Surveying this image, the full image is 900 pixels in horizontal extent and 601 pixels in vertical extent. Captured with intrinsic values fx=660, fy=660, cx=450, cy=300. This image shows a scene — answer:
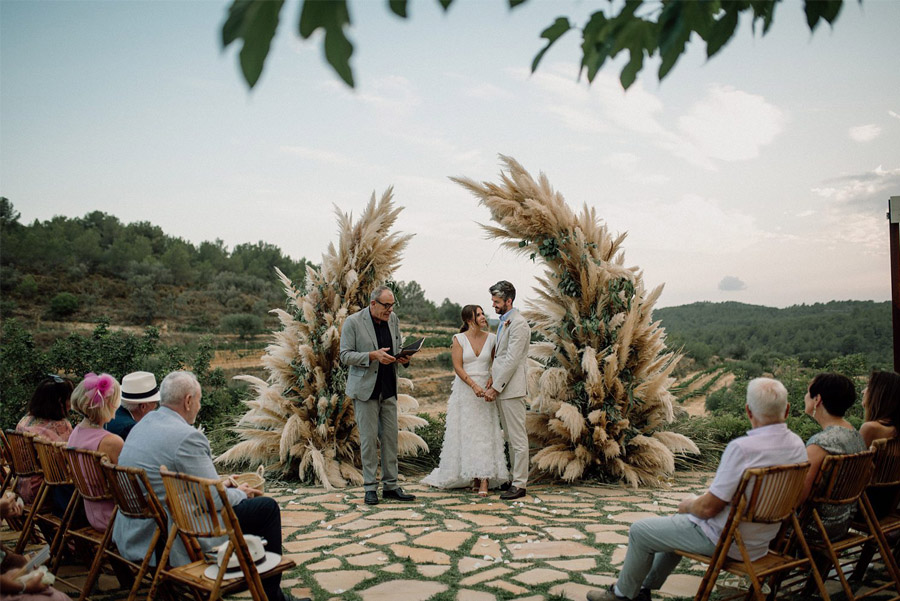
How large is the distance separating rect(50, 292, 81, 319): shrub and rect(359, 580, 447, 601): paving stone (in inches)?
1086

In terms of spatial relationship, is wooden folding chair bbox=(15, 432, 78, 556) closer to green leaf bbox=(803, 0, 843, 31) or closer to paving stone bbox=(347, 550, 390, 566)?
paving stone bbox=(347, 550, 390, 566)

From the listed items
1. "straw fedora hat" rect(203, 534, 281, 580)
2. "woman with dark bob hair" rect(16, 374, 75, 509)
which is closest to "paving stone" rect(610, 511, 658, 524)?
"straw fedora hat" rect(203, 534, 281, 580)

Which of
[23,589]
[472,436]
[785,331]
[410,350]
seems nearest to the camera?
[23,589]

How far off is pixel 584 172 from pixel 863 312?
10523 mm

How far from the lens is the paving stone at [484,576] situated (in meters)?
4.12

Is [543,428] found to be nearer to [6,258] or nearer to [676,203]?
[676,203]

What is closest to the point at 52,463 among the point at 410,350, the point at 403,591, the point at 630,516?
the point at 403,591

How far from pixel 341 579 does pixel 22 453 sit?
7.56ft

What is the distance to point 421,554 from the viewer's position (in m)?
4.70

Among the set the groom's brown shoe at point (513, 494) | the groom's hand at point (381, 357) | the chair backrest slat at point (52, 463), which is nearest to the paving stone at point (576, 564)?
the groom's brown shoe at point (513, 494)

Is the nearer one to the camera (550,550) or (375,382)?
(550,550)

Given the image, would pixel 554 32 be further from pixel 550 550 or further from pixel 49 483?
pixel 49 483

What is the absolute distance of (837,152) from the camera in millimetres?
9109

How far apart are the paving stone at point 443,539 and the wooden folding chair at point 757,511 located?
218 cm
